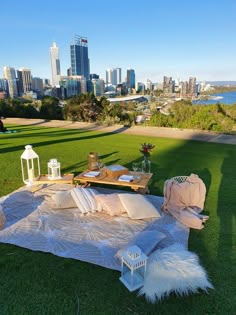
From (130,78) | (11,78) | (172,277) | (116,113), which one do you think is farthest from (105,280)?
(130,78)

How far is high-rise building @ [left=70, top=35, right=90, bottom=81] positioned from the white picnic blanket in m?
92.7

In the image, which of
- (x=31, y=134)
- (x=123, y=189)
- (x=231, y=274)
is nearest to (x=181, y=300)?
(x=231, y=274)

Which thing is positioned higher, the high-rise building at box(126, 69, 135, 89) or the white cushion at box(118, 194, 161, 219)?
the high-rise building at box(126, 69, 135, 89)

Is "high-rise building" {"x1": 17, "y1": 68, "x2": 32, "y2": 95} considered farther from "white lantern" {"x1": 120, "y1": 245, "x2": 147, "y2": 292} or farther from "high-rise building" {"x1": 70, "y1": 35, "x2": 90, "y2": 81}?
"white lantern" {"x1": 120, "y1": 245, "x2": 147, "y2": 292}

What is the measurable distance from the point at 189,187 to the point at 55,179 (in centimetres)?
240

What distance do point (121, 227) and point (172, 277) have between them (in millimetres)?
1185

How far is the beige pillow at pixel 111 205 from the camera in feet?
11.3

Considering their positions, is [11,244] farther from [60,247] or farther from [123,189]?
[123,189]

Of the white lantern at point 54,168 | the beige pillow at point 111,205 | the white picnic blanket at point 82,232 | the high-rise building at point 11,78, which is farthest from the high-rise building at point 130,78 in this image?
the white picnic blanket at point 82,232

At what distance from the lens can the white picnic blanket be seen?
268 cm

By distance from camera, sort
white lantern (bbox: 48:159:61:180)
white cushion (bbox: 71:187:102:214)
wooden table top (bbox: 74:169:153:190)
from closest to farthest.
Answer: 1. white cushion (bbox: 71:187:102:214)
2. wooden table top (bbox: 74:169:153:190)
3. white lantern (bbox: 48:159:61:180)

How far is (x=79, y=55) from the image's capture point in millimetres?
92562

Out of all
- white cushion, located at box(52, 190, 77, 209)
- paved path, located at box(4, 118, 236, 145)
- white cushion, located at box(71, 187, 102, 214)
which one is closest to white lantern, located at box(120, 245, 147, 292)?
white cushion, located at box(71, 187, 102, 214)

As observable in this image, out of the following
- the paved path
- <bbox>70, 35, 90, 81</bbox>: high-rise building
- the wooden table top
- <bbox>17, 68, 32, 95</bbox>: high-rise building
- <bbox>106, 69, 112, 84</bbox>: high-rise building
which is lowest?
the paved path
